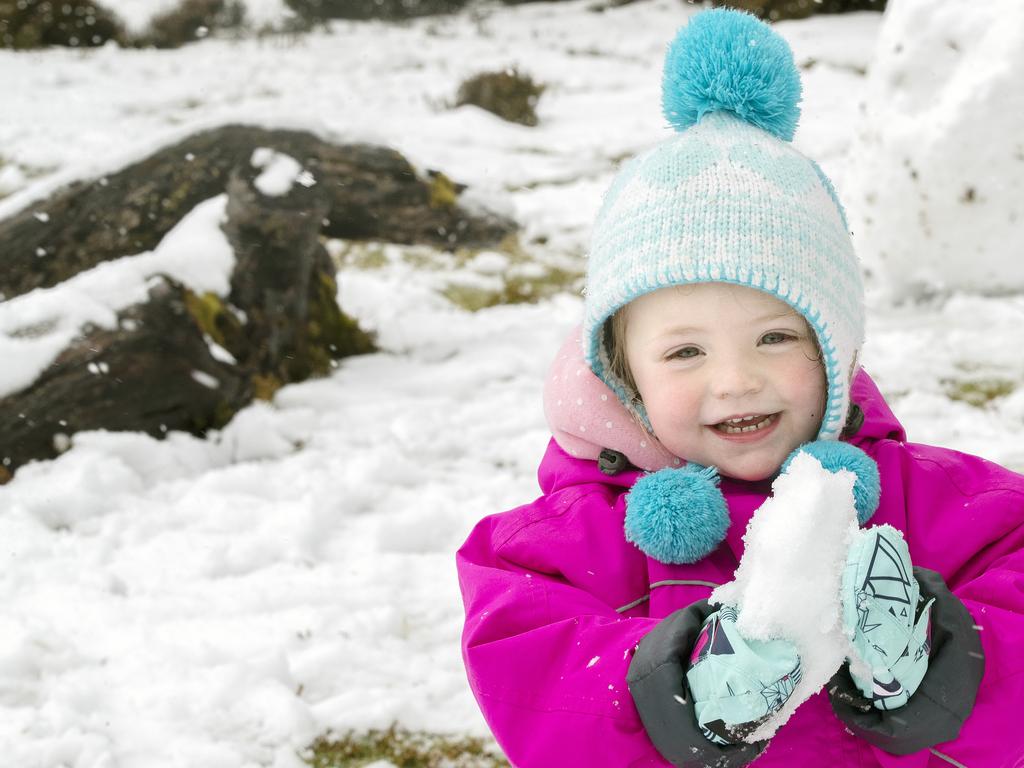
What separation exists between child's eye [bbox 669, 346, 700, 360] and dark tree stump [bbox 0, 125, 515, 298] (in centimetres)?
289

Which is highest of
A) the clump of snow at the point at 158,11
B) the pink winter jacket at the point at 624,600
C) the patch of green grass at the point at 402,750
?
the pink winter jacket at the point at 624,600

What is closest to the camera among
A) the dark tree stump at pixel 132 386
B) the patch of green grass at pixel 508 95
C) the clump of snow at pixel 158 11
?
the dark tree stump at pixel 132 386

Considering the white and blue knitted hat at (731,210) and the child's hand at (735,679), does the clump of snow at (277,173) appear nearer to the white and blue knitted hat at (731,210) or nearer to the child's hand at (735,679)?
the white and blue knitted hat at (731,210)

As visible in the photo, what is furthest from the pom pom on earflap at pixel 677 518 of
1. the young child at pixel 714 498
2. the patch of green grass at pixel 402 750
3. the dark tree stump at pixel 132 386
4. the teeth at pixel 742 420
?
the dark tree stump at pixel 132 386

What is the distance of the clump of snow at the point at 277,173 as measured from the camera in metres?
4.27

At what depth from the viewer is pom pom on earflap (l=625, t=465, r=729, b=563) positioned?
170cm

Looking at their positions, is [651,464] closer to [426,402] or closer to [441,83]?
[426,402]

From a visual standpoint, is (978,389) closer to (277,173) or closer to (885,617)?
(885,617)

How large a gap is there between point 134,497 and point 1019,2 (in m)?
3.98

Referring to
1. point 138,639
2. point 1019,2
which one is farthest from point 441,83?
point 138,639

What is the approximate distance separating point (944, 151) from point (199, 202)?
3.12 metres

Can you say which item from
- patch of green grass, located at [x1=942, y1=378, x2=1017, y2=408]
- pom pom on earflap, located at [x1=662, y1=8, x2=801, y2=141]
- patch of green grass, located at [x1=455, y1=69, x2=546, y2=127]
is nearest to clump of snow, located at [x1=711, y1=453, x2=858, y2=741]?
pom pom on earflap, located at [x1=662, y1=8, x2=801, y2=141]

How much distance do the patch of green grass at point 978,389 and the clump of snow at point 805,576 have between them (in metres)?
2.66

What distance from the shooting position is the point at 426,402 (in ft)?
13.7
